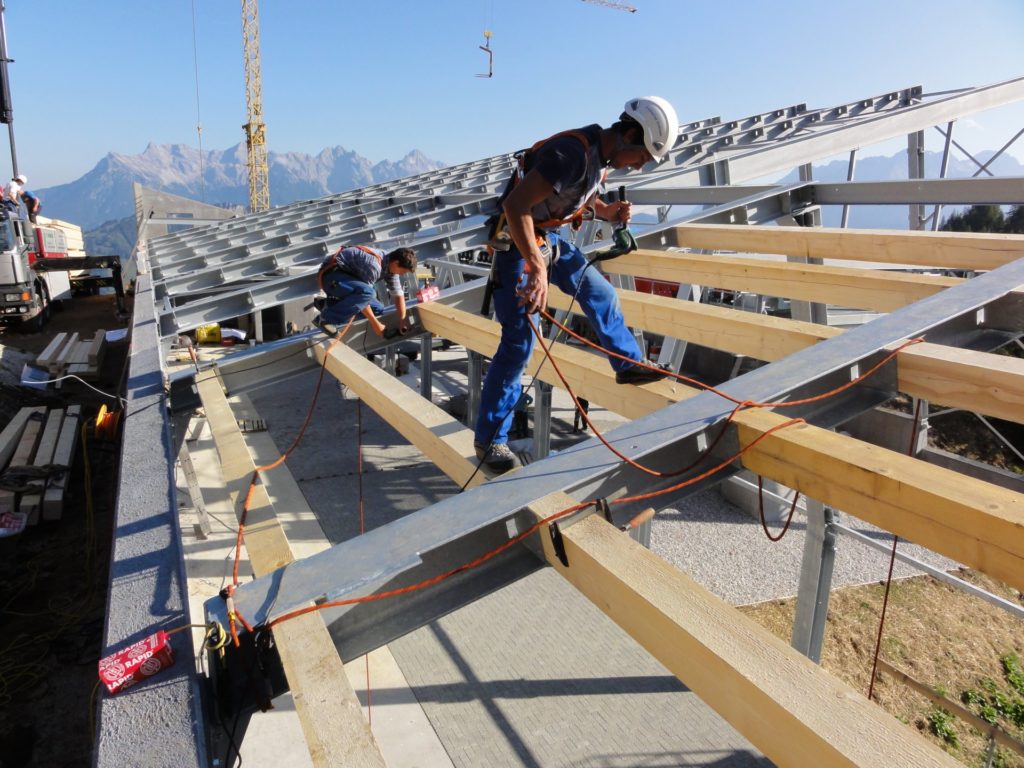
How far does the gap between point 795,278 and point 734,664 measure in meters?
3.21

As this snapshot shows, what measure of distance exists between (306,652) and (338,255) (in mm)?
5184

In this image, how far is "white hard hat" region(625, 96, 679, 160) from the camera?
283cm

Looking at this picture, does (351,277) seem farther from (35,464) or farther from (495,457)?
(35,464)

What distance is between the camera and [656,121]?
2824 mm

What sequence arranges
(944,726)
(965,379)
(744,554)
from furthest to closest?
(744,554) < (944,726) < (965,379)

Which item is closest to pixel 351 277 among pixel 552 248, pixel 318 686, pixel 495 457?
pixel 552 248

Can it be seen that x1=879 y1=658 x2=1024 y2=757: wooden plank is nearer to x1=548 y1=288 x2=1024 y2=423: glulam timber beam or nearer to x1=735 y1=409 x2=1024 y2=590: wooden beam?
x1=548 y1=288 x2=1024 y2=423: glulam timber beam

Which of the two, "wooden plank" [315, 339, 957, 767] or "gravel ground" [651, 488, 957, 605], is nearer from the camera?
"wooden plank" [315, 339, 957, 767]

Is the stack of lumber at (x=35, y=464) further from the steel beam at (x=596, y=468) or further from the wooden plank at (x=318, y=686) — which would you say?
the steel beam at (x=596, y=468)

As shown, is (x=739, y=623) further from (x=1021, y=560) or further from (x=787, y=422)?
(x=787, y=422)

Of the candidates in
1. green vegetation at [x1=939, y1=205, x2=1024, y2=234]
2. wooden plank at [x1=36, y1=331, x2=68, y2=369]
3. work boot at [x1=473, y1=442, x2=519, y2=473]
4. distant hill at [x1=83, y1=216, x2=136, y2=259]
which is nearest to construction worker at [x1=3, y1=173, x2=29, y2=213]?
wooden plank at [x1=36, y1=331, x2=68, y2=369]

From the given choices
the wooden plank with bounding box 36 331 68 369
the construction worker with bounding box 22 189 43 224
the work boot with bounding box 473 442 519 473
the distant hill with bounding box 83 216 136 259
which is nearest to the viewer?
the work boot with bounding box 473 442 519 473

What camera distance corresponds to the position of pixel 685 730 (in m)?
4.28

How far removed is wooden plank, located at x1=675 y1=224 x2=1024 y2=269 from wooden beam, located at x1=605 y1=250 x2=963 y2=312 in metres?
0.24
